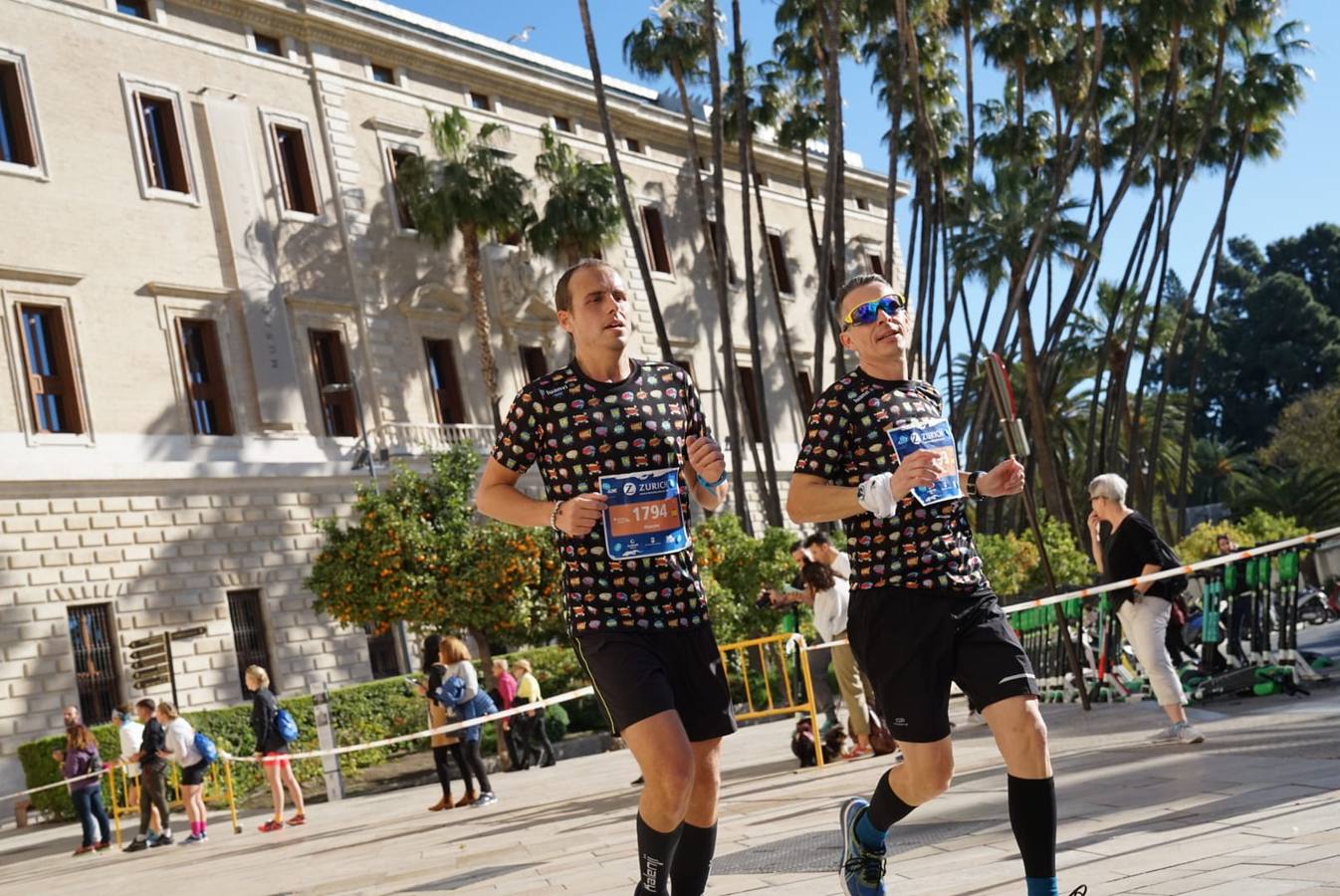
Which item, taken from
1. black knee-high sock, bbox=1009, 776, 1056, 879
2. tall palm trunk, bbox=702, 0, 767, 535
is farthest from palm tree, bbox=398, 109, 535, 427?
black knee-high sock, bbox=1009, 776, 1056, 879

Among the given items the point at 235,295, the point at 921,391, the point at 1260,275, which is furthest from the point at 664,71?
the point at 1260,275

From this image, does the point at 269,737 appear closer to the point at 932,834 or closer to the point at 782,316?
the point at 932,834

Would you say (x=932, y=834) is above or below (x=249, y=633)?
below

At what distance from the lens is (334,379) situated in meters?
31.0

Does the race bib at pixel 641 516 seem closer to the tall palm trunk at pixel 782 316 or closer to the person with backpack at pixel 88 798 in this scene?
the person with backpack at pixel 88 798

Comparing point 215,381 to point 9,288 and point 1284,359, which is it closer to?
point 9,288

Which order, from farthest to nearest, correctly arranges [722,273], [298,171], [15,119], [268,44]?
[722,273] < [268,44] < [298,171] < [15,119]

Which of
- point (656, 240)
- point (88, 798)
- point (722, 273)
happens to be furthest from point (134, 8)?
point (88, 798)

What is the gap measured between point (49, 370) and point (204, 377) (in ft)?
10.8

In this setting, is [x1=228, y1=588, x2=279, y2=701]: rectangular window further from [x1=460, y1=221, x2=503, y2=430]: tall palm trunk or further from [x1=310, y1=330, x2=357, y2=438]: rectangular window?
[x1=460, y1=221, x2=503, y2=430]: tall palm trunk

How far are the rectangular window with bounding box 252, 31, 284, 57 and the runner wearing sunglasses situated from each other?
2878 cm

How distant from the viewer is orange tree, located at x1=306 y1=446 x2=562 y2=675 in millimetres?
23469

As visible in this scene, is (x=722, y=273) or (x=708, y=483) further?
(x=722, y=273)

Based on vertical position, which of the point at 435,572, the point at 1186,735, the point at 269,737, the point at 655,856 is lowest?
the point at 1186,735
